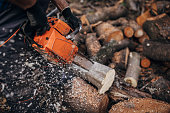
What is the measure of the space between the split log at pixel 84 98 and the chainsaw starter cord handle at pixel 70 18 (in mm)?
992

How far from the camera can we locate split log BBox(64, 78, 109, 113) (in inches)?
80.9

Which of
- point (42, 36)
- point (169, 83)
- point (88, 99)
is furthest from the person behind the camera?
point (169, 83)

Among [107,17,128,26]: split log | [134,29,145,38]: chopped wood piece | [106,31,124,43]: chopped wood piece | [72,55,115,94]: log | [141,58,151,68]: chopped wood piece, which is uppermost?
[72,55,115,94]: log

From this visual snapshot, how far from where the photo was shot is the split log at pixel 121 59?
9.42 feet

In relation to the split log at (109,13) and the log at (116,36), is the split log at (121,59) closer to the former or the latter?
the log at (116,36)

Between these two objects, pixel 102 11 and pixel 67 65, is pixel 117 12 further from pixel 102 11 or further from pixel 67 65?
pixel 67 65

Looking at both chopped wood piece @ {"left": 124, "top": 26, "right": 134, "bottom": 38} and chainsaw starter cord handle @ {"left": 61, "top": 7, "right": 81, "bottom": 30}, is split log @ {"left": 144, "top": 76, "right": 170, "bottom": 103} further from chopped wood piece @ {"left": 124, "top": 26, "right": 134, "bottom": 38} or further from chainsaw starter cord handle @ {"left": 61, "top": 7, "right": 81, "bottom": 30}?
chainsaw starter cord handle @ {"left": 61, "top": 7, "right": 81, "bottom": 30}

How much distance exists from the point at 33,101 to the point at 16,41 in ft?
3.54

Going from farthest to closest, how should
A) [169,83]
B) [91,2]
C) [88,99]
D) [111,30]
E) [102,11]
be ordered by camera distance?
[91,2] < [102,11] < [111,30] < [169,83] < [88,99]

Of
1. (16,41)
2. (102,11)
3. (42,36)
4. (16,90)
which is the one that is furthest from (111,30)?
(16,90)

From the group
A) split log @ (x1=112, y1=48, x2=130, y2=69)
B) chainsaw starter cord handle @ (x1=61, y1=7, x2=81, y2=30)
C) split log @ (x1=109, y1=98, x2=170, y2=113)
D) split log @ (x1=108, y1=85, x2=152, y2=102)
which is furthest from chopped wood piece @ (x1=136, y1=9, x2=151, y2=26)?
split log @ (x1=109, y1=98, x2=170, y2=113)

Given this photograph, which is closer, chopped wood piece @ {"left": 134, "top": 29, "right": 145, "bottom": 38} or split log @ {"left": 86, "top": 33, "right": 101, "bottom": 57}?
split log @ {"left": 86, "top": 33, "right": 101, "bottom": 57}

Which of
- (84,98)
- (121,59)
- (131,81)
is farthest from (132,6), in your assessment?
(84,98)

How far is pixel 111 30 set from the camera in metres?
3.22
